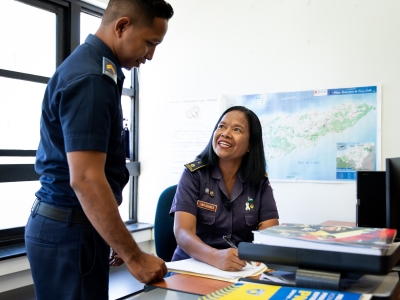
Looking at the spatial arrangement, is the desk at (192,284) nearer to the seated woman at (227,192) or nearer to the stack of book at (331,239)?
the stack of book at (331,239)

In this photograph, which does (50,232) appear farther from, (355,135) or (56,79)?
(355,135)

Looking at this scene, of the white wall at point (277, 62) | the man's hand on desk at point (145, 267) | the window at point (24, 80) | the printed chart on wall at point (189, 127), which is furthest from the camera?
the printed chart on wall at point (189, 127)

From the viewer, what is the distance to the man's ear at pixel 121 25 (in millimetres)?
1236

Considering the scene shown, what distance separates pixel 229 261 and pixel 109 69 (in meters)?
0.68

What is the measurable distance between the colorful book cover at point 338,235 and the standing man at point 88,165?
0.36 meters

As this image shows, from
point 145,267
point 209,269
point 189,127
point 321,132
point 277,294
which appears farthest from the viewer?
point 189,127

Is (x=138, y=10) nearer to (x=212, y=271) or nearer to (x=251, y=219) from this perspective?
(x=212, y=271)

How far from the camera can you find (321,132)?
2.77 metres

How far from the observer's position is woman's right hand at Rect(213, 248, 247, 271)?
125 cm

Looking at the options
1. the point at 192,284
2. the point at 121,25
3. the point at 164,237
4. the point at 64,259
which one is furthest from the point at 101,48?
the point at 164,237

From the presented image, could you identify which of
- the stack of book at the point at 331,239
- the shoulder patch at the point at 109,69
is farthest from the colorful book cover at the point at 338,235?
the shoulder patch at the point at 109,69

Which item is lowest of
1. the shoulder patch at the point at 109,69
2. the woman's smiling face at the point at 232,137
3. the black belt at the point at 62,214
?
the black belt at the point at 62,214

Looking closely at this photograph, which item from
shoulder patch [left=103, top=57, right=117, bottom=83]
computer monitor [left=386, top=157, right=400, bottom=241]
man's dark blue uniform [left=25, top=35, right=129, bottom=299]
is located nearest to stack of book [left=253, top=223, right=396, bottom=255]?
computer monitor [left=386, top=157, right=400, bottom=241]

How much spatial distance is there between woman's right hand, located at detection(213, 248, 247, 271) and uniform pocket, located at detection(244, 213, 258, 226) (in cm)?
48
